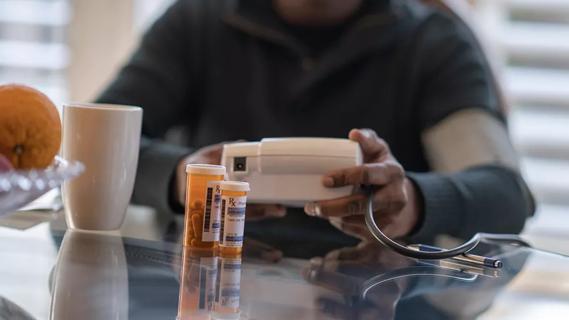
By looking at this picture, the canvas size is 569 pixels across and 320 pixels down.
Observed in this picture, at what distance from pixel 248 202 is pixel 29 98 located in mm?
346

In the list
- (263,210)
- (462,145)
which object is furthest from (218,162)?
(462,145)

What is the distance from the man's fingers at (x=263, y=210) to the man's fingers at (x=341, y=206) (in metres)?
0.05

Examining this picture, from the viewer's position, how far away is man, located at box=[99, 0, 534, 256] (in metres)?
1.50

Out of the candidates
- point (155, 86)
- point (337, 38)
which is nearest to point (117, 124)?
point (155, 86)

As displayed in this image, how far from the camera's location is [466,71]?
1.54 m

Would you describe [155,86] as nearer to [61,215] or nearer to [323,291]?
[61,215]

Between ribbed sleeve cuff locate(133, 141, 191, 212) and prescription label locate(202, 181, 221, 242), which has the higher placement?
prescription label locate(202, 181, 221, 242)

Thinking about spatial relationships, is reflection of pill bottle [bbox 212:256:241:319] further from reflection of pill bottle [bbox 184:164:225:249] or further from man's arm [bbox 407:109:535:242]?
man's arm [bbox 407:109:535:242]

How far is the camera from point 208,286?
30.8 inches

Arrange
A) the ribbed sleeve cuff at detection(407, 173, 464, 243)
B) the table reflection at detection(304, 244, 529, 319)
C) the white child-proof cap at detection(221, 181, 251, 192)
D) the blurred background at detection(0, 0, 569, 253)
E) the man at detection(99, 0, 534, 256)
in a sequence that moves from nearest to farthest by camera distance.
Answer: the table reflection at detection(304, 244, 529, 319) < the white child-proof cap at detection(221, 181, 251, 192) < the ribbed sleeve cuff at detection(407, 173, 464, 243) < the man at detection(99, 0, 534, 256) < the blurred background at detection(0, 0, 569, 253)

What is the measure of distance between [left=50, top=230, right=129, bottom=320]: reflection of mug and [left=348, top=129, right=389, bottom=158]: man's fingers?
0.30 metres

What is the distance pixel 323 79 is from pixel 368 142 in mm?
535

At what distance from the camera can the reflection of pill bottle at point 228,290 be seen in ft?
2.27

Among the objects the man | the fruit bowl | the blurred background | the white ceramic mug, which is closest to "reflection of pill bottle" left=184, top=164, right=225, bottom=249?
the white ceramic mug
